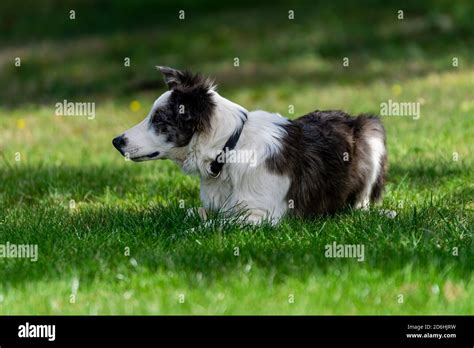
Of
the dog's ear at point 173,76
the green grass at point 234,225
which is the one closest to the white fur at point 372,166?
the green grass at point 234,225

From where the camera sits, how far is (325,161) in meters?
7.45

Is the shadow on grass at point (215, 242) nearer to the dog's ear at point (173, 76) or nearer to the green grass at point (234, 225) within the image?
the green grass at point (234, 225)

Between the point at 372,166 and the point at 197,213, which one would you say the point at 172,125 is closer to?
the point at 197,213

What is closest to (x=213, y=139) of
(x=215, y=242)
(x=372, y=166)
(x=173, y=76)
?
(x=173, y=76)

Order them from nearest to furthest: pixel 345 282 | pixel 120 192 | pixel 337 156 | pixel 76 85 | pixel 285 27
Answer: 1. pixel 345 282
2. pixel 337 156
3. pixel 120 192
4. pixel 76 85
5. pixel 285 27

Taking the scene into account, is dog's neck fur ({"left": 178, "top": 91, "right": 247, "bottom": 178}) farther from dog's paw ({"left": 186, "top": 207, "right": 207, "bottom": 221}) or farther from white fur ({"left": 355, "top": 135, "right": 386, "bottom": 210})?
white fur ({"left": 355, "top": 135, "right": 386, "bottom": 210})

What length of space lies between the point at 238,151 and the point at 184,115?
47 cm

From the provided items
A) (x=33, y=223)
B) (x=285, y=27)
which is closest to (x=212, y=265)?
(x=33, y=223)

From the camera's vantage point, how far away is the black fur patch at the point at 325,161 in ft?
23.8

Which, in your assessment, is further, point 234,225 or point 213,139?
point 213,139

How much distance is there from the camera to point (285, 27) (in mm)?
18859
